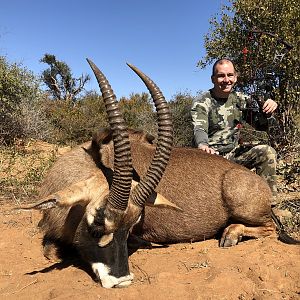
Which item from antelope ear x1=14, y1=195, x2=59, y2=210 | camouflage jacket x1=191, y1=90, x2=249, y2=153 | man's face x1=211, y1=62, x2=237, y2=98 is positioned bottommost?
antelope ear x1=14, y1=195, x2=59, y2=210

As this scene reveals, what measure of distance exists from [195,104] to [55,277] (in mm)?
3816

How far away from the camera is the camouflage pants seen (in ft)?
20.7

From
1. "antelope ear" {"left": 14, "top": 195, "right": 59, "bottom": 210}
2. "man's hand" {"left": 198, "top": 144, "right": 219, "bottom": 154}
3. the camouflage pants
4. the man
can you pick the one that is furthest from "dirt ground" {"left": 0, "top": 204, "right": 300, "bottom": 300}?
the man

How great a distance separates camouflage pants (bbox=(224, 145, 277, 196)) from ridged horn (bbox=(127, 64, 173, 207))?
8.91 ft

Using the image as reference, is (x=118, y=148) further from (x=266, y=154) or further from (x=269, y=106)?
(x=269, y=106)

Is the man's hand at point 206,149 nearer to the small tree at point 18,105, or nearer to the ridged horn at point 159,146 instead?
the ridged horn at point 159,146

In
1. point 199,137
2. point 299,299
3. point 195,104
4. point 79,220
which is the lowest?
point 299,299

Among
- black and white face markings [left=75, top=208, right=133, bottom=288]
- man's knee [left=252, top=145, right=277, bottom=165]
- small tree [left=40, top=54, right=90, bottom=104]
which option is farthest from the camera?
small tree [left=40, top=54, right=90, bottom=104]

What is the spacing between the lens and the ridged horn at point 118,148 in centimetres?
379

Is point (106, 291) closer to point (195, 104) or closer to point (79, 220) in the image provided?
point (79, 220)

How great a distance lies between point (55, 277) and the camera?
423 cm

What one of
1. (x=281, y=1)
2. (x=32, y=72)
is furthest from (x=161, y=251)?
(x=32, y=72)

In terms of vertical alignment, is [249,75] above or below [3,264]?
above

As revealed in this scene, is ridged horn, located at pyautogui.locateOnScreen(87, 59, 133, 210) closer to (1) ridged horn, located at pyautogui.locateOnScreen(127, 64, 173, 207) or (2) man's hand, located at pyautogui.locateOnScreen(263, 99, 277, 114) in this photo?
(1) ridged horn, located at pyautogui.locateOnScreen(127, 64, 173, 207)
